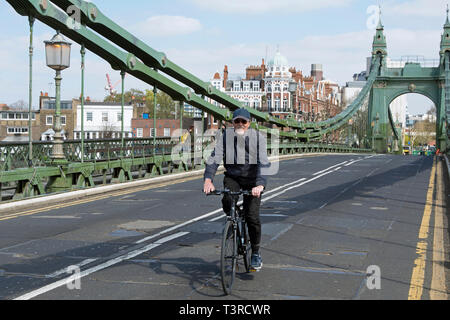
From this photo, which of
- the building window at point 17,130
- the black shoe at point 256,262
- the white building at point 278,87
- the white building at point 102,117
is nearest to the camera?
the black shoe at point 256,262

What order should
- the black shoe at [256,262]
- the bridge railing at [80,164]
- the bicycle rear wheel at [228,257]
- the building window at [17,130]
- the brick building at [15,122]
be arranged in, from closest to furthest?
the bicycle rear wheel at [228,257]
the black shoe at [256,262]
the bridge railing at [80,164]
the brick building at [15,122]
the building window at [17,130]

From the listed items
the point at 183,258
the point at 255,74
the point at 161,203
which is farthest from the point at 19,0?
the point at 255,74

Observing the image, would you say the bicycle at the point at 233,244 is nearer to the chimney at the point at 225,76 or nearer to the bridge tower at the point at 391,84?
the bridge tower at the point at 391,84

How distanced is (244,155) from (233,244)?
99cm

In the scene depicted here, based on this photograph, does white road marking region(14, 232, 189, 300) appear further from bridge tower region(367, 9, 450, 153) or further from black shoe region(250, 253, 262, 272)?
bridge tower region(367, 9, 450, 153)

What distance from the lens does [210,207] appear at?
573 inches

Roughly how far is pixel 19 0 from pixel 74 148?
5.20 meters

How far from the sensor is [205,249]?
368 inches

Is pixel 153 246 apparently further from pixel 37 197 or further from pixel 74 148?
pixel 74 148

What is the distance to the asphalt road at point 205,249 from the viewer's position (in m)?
6.99

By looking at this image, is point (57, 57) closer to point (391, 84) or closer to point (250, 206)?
point (250, 206)

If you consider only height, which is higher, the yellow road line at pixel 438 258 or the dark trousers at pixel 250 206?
the dark trousers at pixel 250 206

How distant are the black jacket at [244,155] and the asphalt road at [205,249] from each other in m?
A: 1.17

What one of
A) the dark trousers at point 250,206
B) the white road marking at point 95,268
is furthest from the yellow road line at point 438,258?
the white road marking at point 95,268
